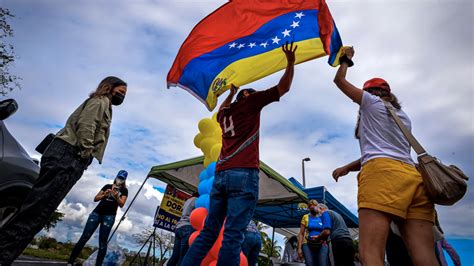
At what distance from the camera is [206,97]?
12.5 feet

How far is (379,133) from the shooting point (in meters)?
Result: 1.89

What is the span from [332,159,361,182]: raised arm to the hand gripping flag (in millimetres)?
1335

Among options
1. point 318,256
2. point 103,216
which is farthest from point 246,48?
point 318,256

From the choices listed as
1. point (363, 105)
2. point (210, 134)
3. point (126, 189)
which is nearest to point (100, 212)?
point (126, 189)

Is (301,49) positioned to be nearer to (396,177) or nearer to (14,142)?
(396,177)

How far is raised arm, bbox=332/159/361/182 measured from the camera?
7.73ft

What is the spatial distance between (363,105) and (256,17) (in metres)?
2.18

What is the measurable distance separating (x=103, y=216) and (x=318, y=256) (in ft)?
11.7

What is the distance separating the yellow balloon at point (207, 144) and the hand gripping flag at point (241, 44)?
92cm

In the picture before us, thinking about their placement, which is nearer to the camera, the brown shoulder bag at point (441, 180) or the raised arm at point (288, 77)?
the brown shoulder bag at point (441, 180)

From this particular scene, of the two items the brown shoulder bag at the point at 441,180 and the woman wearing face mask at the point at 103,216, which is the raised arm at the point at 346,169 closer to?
the brown shoulder bag at the point at 441,180

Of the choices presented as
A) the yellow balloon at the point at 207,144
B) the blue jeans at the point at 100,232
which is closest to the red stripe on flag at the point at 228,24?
the yellow balloon at the point at 207,144

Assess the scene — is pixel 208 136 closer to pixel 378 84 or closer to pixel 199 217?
pixel 199 217

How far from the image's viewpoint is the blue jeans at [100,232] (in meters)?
4.39
